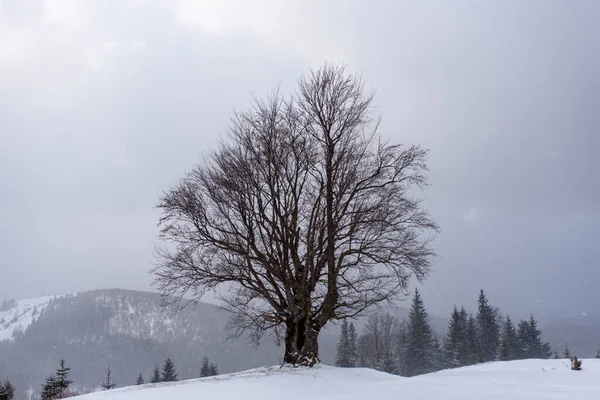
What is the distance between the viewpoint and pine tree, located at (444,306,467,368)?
5159 cm

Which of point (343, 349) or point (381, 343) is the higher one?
point (381, 343)

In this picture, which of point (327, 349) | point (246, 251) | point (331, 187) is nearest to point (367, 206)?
point (331, 187)

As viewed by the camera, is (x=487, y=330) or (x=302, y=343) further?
(x=487, y=330)

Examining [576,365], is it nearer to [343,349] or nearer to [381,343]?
[343,349]

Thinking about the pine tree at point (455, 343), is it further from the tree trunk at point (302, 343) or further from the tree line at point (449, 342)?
the tree trunk at point (302, 343)

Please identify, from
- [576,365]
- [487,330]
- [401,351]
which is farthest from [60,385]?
[487,330]

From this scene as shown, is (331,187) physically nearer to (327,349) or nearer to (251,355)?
(327,349)

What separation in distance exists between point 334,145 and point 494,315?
173ft

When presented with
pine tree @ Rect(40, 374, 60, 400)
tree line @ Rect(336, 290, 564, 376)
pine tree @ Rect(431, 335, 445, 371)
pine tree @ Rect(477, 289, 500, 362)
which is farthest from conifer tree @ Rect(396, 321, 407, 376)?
pine tree @ Rect(40, 374, 60, 400)

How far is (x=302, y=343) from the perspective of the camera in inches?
569

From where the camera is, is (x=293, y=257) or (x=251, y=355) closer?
(x=293, y=257)

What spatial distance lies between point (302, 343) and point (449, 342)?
46405 millimetres

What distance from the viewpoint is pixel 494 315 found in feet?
189

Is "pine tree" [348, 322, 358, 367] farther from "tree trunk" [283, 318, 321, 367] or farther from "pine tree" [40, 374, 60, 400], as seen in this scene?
"tree trunk" [283, 318, 321, 367]
